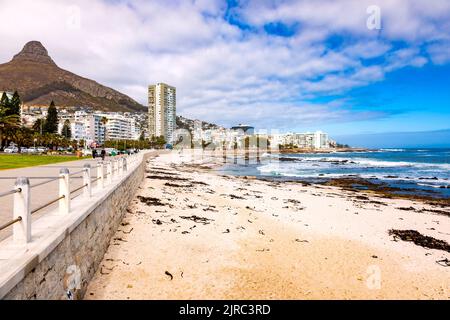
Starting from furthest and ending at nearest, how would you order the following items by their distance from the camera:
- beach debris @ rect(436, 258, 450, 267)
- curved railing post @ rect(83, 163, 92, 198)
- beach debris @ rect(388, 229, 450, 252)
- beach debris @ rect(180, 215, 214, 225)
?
beach debris @ rect(180, 215, 214, 225), beach debris @ rect(388, 229, 450, 252), beach debris @ rect(436, 258, 450, 267), curved railing post @ rect(83, 163, 92, 198)

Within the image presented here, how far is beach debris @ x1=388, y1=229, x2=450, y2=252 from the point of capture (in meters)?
9.73

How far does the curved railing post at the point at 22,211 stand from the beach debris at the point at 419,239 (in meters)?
10.7

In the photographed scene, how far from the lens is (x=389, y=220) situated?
1314 cm

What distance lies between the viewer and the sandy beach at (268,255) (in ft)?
20.2

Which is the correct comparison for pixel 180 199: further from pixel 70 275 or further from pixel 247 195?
pixel 70 275

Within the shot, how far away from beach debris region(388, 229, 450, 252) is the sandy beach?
36 mm

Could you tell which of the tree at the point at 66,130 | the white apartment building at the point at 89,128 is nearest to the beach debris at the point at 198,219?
the tree at the point at 66,130

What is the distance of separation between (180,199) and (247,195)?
4863 millimetres

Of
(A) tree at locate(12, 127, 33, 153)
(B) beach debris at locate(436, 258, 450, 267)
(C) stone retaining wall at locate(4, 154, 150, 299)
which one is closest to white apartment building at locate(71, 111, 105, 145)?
(A) tree at locate(12, 127, 33, 153)

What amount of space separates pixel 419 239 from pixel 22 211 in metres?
11.6

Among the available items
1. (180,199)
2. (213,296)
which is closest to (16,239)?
(213,296)

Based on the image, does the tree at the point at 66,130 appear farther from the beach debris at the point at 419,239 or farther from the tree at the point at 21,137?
the beach debris at the point at 419,239

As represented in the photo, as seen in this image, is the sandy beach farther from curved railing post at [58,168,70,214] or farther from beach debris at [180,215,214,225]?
curved railing post at [58,168,70,214]

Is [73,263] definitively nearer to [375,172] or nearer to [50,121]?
[375,172]
